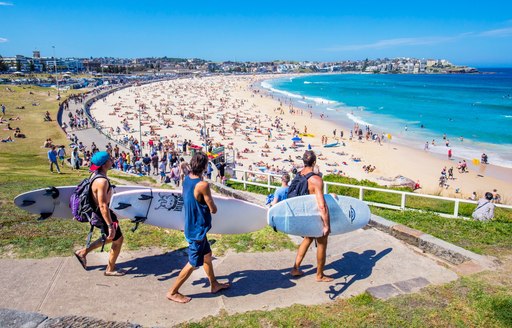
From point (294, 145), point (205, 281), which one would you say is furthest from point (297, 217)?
point (294, 145)

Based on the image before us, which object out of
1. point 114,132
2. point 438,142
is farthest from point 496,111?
point 114,132

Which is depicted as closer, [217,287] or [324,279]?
[217,287]

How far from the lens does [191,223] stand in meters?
4.11

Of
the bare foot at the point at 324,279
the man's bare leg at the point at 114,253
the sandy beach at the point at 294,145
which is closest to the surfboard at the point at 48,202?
the man's bare leg at the point at 114,253

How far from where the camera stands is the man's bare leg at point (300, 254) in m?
4.77

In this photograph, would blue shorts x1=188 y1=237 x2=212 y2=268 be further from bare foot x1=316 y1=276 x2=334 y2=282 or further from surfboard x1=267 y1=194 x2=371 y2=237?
bare foot x1=316 y1=276 x2=334 y2=282

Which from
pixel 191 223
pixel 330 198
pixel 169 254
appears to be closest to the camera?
pixel 191 223

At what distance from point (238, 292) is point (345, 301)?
1212mm

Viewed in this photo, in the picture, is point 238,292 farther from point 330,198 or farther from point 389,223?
point 389,223

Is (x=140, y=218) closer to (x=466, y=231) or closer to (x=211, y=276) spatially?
(x=211, y=276)

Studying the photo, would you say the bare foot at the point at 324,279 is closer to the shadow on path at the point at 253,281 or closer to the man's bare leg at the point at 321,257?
the man's bare leg at the point at 321,257

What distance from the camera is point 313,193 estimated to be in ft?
15.2

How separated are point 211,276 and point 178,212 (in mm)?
1272

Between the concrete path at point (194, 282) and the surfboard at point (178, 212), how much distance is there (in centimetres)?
46
